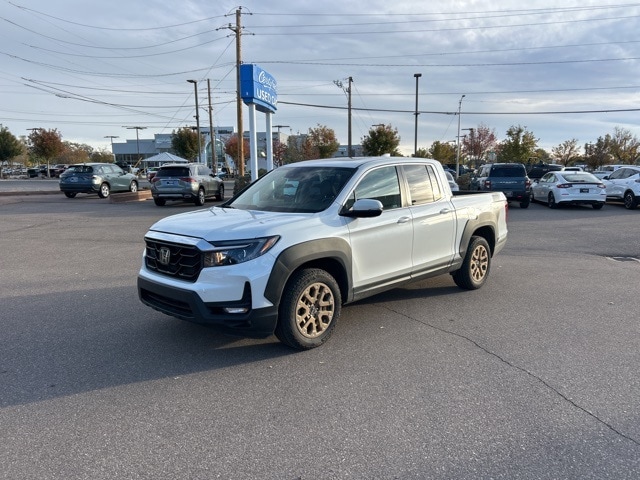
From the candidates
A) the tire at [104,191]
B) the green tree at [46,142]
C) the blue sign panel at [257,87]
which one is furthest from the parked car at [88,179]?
the green tree at [46,142]

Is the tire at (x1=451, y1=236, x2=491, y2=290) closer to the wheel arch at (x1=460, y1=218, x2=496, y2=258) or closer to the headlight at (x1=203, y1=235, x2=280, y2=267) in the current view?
the wheel arch at (x1=460, y1=218, x2=496, y2=258)

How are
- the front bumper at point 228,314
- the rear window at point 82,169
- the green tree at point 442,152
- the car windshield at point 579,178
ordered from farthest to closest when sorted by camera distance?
the green tree at point 442,152 < the rear window at point 82,169 < the car windshield at point 579,178 < the front bumper at point 228,314

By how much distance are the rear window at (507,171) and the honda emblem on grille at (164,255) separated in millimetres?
16378

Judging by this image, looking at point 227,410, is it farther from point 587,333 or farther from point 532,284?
point 532,284

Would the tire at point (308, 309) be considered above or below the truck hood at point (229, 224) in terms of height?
below

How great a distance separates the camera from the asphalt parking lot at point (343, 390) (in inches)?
110

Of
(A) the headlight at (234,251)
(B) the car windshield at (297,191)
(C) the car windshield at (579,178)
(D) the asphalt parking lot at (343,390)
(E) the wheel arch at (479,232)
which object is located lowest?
(D) the asphalt parking lot at (343,390)

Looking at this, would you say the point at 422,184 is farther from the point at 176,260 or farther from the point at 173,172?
the point at 173,172

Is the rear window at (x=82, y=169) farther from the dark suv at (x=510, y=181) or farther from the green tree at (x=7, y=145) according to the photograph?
the green tree at (x=7, y=145)

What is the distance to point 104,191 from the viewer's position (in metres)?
23.0

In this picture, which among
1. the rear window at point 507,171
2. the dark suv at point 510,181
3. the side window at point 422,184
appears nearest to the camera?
the side window at point 422,184

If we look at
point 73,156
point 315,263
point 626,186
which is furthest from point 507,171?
point 73,156

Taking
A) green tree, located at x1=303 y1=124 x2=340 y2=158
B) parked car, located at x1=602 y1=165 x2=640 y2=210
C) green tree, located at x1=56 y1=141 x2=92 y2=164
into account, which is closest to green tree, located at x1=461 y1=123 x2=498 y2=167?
green tree, located at x1=303 y1=124 x2=340 y2=158

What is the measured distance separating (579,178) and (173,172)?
16.0 metres
